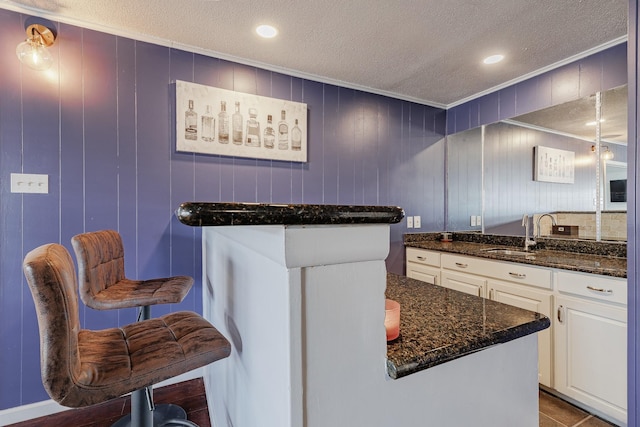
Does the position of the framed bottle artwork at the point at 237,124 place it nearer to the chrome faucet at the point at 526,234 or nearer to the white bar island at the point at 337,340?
the white bar island at the point at 337,340

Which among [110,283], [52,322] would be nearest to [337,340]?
[52,322]

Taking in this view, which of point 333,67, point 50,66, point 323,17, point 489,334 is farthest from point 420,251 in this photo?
point 50,66

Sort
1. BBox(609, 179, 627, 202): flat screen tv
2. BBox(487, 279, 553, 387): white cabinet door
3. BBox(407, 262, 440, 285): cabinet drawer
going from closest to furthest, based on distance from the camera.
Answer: BBox(487, 279, 553, 387): white cabinet door, BBox(609, 179, 627, 202): flat screen tv, BBox(407, 262, 440, 285): cabinet drawer

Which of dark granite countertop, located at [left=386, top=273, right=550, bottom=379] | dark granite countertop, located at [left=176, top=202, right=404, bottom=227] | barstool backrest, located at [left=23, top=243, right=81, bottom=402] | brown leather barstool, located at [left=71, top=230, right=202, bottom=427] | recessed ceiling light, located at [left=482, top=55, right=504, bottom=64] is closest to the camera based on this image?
dark granite countertop, located at [left=176, top=202, right=404, bottom=227]

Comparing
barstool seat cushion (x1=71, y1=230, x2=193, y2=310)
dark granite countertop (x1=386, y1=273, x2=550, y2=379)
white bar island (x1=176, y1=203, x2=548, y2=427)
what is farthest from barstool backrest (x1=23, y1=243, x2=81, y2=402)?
dark granite countertop (x1=386, y1=273, x2=550, y2=379)

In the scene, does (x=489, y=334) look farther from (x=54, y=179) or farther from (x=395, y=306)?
(x=54, y=179)

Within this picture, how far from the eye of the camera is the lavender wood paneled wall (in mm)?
1743

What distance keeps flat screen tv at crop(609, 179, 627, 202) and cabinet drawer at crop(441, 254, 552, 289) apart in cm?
78

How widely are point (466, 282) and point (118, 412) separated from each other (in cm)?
249

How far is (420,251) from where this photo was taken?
9.53ft

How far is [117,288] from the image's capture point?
5.18ft

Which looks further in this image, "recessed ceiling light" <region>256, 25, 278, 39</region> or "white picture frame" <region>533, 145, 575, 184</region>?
→ "white picture frame" <region>533, 145, 575, 184</region>

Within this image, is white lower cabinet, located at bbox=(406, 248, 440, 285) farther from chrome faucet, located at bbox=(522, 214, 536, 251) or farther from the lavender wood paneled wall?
the lavender wood paneled wall

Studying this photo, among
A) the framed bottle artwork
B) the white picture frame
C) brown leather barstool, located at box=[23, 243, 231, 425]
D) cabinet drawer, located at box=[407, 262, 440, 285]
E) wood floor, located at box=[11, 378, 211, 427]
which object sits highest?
the framed bottle artwork
